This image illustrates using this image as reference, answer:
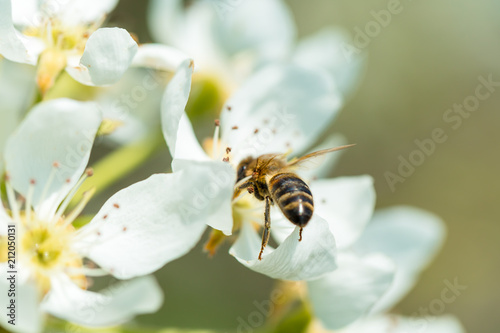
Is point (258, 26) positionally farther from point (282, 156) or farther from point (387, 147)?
point (387, 147)

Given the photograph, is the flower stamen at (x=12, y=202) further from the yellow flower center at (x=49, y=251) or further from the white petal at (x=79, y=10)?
the white petal at (x=79, y=10)

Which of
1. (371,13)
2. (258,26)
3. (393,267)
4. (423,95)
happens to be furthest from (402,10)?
(393,267)

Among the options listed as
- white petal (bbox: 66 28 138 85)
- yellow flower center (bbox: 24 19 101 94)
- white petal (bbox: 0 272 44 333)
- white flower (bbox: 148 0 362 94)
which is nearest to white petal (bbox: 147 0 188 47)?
white flower (bbox: 148 0 362 94)

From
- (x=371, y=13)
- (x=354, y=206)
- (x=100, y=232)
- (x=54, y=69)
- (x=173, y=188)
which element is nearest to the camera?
(x=173, y=188)

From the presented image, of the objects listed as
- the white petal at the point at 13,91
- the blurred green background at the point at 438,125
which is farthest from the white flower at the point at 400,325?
the blurred green background at the point at 438,125

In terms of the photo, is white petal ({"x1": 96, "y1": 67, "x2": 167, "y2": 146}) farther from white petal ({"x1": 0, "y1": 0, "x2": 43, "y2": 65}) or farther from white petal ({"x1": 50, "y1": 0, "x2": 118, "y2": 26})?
white petal ({"x1": 0, "y1": 0, "x2": 43, "y2": 65})

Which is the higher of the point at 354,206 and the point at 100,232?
the point at 354,206
